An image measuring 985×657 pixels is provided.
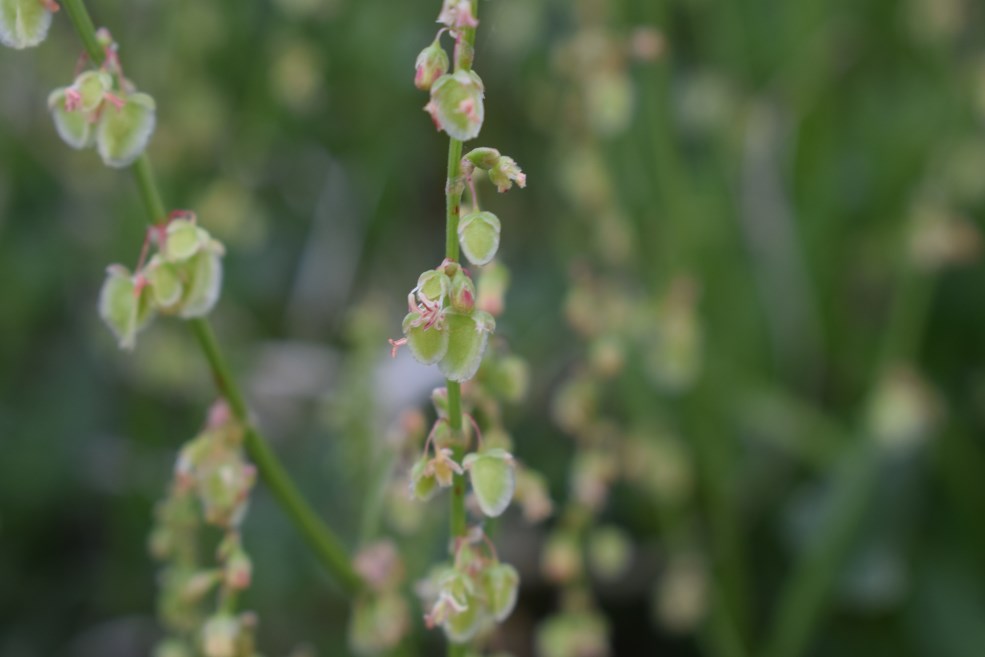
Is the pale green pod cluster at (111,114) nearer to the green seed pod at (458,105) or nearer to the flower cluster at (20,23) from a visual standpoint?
the flower cluster at (20,23)

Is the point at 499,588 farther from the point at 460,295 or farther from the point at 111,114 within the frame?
the point at 111,114

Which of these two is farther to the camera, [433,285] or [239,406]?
[239,406]

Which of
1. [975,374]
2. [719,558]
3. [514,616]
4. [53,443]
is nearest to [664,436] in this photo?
[719,558]

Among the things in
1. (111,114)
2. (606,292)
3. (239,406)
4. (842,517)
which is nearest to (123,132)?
(111,114)

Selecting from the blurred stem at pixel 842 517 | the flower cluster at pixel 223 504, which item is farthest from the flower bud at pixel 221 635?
the blurred stem at pixel 842 517

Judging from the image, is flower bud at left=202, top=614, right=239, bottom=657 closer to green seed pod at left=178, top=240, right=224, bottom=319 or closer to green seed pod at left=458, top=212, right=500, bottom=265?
green seed pod at left=178, top=240, right=224, bottom=319

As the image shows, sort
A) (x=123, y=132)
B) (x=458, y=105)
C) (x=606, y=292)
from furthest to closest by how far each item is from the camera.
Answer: (x=606, y=292) < (x=123, y=132) < (x=458, y=105)

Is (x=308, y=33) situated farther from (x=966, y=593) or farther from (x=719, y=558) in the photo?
(x=966, y=593)

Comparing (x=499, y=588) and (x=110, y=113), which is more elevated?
(x=110, y=113)
